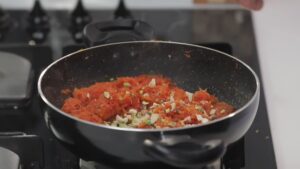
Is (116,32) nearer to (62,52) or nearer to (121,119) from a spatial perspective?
(62,52)

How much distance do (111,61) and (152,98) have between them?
0.14 m

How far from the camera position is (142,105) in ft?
3.32

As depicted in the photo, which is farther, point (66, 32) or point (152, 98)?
point (66, 32)

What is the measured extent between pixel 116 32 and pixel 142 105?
0.25m

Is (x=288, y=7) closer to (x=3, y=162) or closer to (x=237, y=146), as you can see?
(x=237, y=146)

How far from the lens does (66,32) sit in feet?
4.81

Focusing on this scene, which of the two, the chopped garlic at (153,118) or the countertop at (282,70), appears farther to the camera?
the countertop at (282,70)

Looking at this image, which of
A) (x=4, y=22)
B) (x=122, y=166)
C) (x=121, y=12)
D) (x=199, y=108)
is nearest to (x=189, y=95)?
(x=199, y=108)

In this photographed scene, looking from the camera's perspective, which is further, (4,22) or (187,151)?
(4,22)

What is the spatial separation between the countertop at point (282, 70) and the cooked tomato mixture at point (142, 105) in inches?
5.7

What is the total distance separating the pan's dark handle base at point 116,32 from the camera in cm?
119

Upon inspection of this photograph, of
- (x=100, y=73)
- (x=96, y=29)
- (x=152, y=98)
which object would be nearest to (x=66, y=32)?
(x=96, y=29)

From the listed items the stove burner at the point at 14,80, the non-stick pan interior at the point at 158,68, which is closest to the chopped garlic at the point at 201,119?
the non-stick pan interior at the point at 158,68

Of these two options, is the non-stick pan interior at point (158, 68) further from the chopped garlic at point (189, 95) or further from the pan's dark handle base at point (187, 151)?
the pan's dark handle base at point (187, 151)
